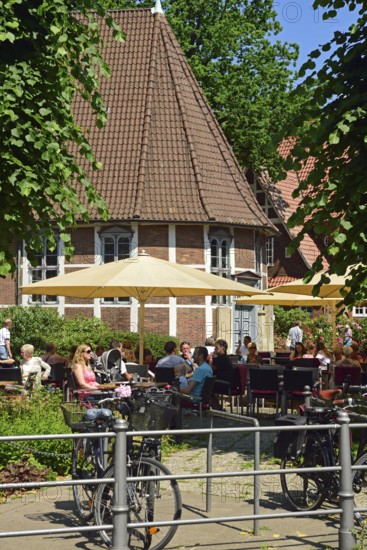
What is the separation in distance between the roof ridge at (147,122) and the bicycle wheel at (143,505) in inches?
1009

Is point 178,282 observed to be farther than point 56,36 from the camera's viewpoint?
Yes

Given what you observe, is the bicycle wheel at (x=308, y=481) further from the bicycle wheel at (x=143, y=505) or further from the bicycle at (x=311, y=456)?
the bicycle wheel at (x=143, y=505)

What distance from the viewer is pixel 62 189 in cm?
1282

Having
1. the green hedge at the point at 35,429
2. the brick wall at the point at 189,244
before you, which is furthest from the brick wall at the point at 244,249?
the green hedge at the point at 35,429

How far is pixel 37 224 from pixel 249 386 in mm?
5329

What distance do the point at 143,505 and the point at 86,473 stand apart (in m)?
1.24

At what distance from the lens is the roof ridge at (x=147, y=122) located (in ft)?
111

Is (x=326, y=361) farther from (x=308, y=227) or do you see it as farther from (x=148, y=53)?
(x=148, y=53)

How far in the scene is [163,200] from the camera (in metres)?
34.2

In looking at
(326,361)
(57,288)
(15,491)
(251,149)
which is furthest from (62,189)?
(251,149)

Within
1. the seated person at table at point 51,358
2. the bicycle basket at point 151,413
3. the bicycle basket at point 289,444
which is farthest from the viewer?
the seated person at table at point 51,358

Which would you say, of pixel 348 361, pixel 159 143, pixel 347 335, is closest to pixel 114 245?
pixel 159 143

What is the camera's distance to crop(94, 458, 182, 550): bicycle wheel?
7.69 metres

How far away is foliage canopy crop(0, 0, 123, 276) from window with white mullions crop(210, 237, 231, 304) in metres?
21.9
